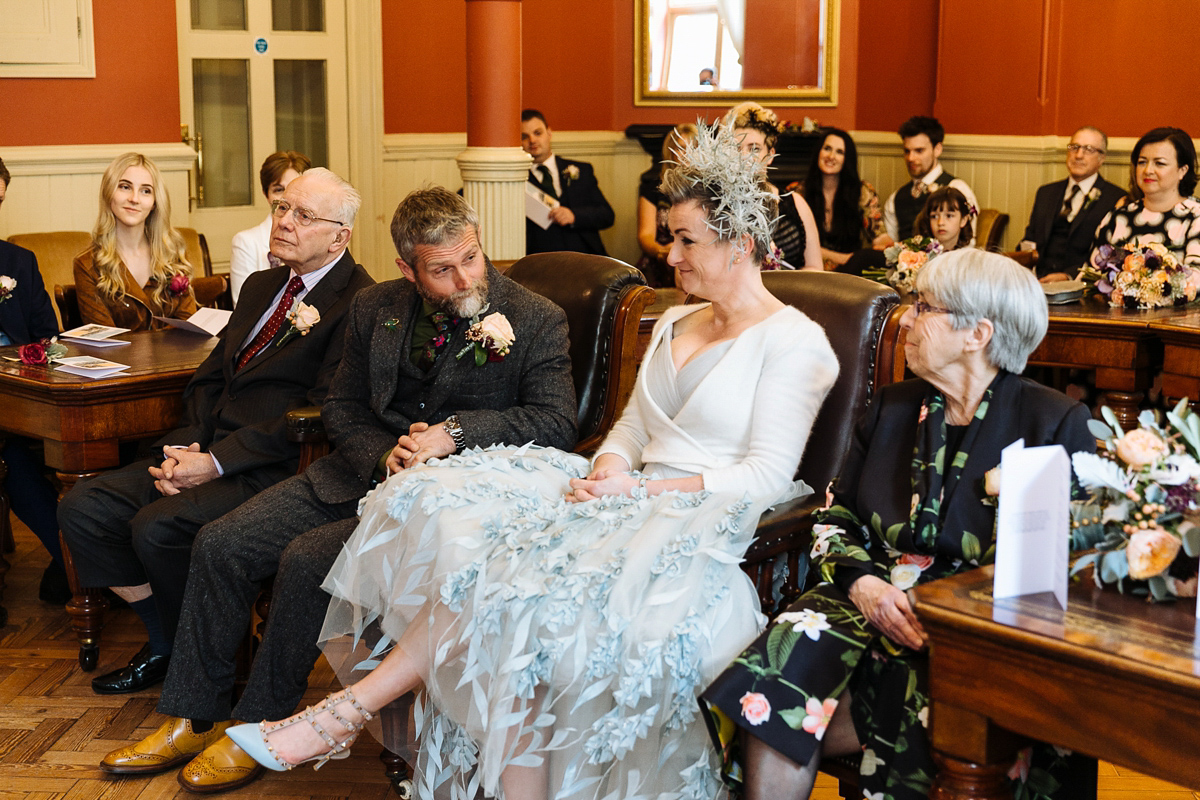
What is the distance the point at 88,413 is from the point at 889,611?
91.1 inches

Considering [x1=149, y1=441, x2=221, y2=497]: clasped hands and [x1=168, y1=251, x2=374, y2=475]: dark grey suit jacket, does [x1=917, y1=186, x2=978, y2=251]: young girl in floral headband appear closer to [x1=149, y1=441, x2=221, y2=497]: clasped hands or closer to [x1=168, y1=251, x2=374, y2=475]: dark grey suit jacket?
[x1=168, y1=251, x2=374, y2=475]: dark grey suit jacket

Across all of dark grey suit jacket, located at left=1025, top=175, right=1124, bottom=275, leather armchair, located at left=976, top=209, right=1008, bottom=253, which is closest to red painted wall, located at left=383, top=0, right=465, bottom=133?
leather armchair, located at left=976, top=209, right=1008, bottom=253

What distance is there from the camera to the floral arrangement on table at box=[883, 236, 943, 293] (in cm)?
486

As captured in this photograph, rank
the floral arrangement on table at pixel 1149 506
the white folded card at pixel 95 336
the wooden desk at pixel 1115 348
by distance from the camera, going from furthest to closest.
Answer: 1. the wooden desk at pixel 1115 348
2. the white folded card at pixel 95 336
3. the floral arrangement on table at pixel 1149 506

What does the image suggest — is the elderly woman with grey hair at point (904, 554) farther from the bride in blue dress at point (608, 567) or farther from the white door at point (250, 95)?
the white door at point (250, 95)

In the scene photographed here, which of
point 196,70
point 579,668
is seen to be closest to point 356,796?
point 579,668

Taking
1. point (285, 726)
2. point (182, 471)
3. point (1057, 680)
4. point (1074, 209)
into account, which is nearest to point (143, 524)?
point (182, 471)

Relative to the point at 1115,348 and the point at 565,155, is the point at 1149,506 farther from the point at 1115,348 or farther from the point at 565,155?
the point at 565,155

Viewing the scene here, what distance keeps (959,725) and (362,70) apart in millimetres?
6454

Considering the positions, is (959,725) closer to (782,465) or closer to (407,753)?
(782,465)

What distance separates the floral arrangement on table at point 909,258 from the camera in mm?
4863

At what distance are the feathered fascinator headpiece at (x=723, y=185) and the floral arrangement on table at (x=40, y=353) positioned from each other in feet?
6.53

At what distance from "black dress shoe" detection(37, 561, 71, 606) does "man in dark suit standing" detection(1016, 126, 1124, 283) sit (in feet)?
14.7

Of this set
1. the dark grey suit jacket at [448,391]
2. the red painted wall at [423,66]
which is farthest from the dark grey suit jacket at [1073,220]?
the dark grey suit jacket at [448,391]
